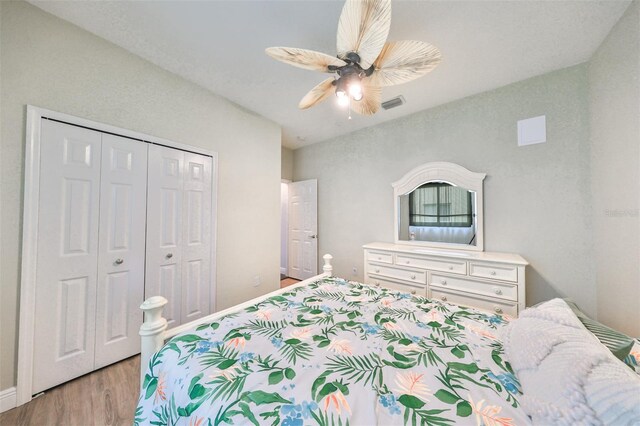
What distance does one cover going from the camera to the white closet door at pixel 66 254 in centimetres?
155

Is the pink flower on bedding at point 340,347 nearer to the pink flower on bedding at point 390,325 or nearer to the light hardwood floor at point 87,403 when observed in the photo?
the pink flower on bedding at point 390,325

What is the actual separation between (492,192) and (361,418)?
2.73m

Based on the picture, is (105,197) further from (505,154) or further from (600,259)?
(600,259)

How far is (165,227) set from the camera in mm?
2193

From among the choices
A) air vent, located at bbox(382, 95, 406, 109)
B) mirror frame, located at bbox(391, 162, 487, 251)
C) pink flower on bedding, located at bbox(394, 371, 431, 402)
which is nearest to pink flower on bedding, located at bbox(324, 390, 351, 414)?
pink flower on bedding, located at bbox(394, 371, 431, 402)

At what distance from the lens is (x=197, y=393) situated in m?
0.77

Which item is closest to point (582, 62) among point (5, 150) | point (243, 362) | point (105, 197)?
point (243, 362)

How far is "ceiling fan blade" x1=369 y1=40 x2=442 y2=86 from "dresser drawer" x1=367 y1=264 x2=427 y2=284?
1.99 metres

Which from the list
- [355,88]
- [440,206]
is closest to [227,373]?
[355,88]

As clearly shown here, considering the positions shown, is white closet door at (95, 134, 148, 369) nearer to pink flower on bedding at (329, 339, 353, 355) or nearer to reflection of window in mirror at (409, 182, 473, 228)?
pink flower on bedding at (329, 339, 353, 355)

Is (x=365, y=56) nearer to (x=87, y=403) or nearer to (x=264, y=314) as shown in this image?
(x=264, y=314)

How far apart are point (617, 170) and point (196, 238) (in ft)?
12.3

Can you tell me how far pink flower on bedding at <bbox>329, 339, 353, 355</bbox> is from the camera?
0.99 meters

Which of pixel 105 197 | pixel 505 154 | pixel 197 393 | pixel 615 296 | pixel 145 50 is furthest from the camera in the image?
pixel 505 154
